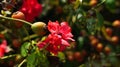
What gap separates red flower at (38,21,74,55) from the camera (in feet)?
5.53

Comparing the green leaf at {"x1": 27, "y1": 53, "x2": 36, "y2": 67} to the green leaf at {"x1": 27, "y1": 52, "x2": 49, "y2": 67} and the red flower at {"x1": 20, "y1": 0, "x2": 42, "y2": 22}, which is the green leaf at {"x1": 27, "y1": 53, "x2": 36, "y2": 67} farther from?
the red flower at {"x1": 20, "y1": 0, "x2": 42, "y2": 22}

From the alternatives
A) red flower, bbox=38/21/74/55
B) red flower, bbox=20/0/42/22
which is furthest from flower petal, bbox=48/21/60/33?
red flower, bbox=20/0/42/22

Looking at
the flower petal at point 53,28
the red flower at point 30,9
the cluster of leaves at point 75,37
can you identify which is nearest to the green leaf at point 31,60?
the cluster of leaves at point 75,37

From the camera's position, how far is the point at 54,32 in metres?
1.69

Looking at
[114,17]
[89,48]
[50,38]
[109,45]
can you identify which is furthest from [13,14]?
[114,17]

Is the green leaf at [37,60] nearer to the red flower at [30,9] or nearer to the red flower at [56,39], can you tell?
the red flower at [56,39]

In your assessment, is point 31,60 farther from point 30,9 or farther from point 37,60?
point 30,9

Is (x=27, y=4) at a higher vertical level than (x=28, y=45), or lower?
higher

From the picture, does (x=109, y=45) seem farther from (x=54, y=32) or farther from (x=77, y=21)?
(x=54, y=32)

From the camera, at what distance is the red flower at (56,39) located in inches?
66.4

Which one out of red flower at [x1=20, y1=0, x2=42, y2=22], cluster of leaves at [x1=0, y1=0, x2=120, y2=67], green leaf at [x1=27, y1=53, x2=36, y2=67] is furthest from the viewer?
red flower at [x1=20, y1=0, x2=42, y2=22]

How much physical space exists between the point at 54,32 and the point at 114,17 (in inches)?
69.6

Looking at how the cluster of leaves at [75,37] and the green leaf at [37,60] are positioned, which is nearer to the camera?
the green leaf at [37,60]

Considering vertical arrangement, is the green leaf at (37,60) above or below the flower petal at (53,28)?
below
